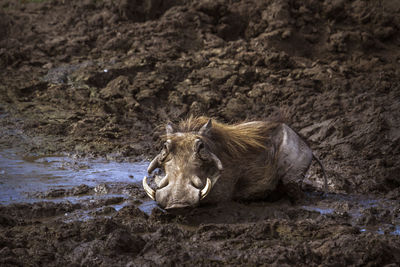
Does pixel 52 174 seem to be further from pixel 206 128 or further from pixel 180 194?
pixel 180 194

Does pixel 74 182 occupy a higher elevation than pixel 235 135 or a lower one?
lower

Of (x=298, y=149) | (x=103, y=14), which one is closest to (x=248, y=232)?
(x=298, y=149)

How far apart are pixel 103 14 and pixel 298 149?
6.47m

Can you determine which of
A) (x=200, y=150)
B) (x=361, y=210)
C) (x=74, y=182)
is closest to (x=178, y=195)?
(x=200, y=150)

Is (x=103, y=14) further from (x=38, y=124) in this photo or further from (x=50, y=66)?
(x=38, y=124)

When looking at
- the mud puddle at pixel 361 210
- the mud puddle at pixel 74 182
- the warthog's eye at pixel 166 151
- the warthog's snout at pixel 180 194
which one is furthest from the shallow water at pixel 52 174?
the mud puddle at pixel 361 210

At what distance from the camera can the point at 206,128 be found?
15.6 feet

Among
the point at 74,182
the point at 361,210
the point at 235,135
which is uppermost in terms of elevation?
the point at 235,135

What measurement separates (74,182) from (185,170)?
1755 mm

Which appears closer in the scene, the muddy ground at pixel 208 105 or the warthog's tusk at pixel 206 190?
the muddy ground at pixel 208 105

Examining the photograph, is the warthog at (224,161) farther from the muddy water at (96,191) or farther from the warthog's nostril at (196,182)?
the muddy water at (96,191)

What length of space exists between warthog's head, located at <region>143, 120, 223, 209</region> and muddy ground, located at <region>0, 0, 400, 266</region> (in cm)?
20

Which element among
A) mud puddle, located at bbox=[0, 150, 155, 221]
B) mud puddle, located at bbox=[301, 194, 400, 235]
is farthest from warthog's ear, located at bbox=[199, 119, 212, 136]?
mud puddle, located at bbox=[301, 194, 400, 235]

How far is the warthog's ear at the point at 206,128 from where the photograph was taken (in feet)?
15.5
